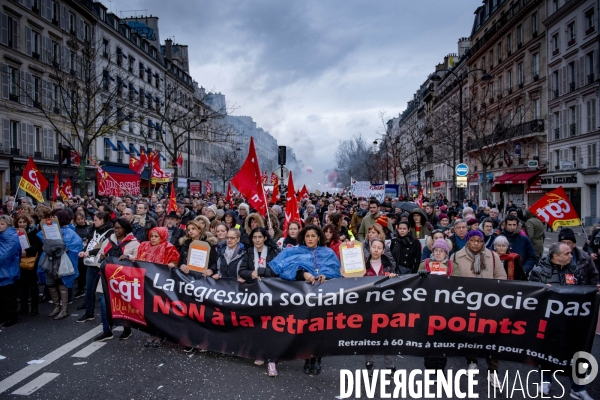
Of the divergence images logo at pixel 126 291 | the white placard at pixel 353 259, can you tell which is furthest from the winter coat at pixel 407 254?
the divergence images logo at pixel 126 291

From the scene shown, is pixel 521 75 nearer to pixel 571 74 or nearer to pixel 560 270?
pixel 571 74

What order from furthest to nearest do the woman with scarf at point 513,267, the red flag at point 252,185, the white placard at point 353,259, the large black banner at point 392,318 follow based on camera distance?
the red flag at point 252,185
the woman with scarf at point 513,267
the white placard at point 353,259
the large black banner at point 392,318

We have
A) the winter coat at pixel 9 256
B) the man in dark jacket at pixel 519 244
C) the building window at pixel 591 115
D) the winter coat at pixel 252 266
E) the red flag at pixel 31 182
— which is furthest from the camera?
the building window at pixel 591 115

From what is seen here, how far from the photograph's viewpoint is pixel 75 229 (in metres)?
7.74

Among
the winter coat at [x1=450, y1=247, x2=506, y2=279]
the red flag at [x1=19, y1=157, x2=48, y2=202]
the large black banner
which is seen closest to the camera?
the large black banner

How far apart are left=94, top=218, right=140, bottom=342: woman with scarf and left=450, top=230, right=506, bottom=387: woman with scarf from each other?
13.3 ft

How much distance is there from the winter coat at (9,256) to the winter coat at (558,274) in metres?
6.83

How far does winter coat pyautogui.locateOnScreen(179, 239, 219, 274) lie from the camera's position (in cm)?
561

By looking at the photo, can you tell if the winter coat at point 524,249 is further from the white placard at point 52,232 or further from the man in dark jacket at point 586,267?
the white placard at point 52,232

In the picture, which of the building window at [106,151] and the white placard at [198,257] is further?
the building window at [106,151]

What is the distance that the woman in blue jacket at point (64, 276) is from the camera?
6.91 meters

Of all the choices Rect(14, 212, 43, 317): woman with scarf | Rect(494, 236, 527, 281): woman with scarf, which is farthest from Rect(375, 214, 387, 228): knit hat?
Rect(14, 212, 43, 317): woman with scarf

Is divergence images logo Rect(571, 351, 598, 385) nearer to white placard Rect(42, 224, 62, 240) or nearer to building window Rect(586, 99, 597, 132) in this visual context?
white placard Rect(42, 224, 62, 240)

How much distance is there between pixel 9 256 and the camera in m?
6.38
